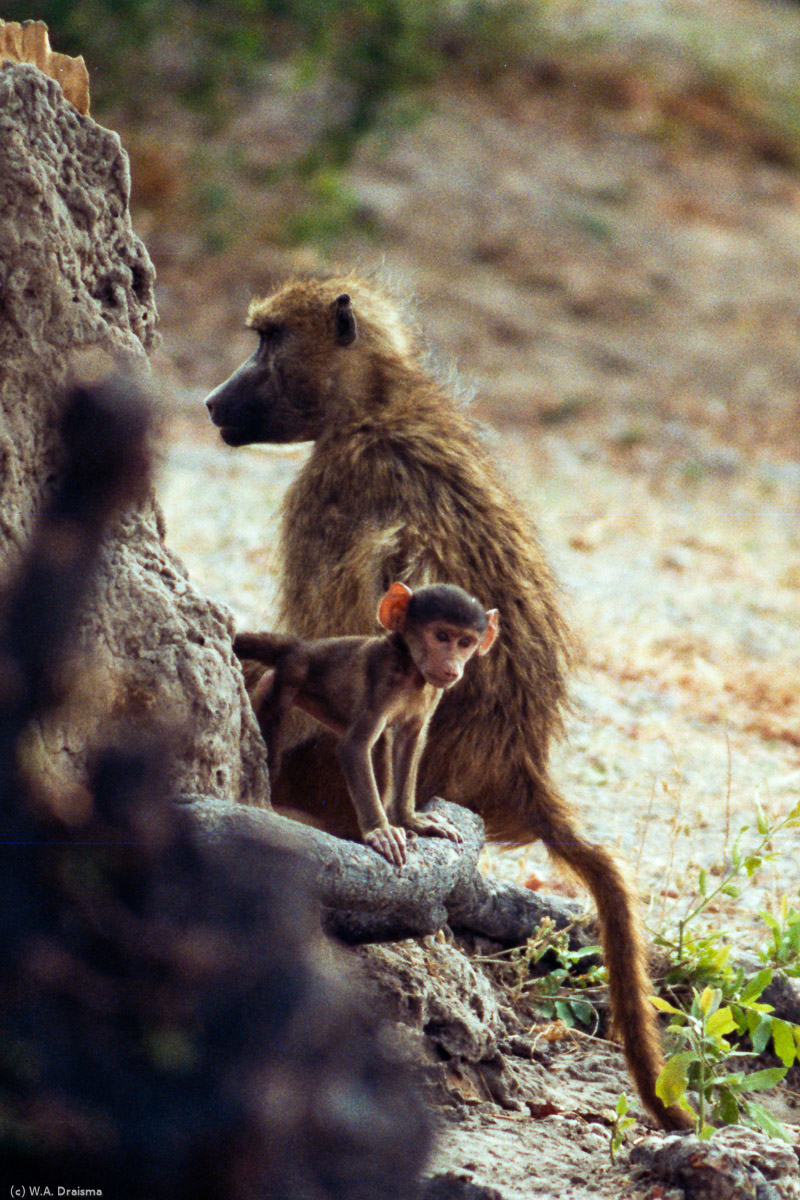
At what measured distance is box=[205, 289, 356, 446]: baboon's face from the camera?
12.6 feet

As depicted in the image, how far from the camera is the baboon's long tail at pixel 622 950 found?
2787 millimetres

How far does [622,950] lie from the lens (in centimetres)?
296

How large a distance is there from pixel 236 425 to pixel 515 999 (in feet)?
5.39

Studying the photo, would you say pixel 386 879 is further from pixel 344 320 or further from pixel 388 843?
pixel 344 320

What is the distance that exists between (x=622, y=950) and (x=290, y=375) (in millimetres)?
1721

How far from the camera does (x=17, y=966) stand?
1.78m

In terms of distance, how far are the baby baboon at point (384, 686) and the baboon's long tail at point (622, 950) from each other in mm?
331

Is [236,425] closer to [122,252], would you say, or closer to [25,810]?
[122,252]

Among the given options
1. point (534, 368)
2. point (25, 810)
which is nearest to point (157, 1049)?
point (25, 810)

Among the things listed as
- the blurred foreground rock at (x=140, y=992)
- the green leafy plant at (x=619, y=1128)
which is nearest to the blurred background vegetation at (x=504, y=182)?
the green leafy plant at (x=619, y=1128)

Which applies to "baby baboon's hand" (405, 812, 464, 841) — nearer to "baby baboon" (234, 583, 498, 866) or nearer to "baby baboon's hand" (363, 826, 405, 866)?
"baby baboon" (234, 583, 498, 866)

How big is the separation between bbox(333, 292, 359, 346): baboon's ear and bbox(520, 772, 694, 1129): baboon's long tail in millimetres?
1324

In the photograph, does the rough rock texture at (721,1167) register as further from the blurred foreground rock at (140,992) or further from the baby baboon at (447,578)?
the blurred foreground rock at (140,992)

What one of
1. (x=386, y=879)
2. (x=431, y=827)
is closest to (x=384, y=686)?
(x=431, y=827)
